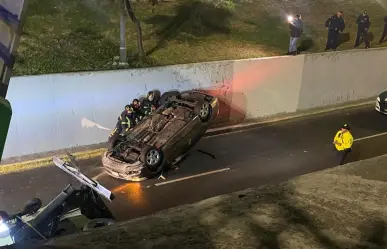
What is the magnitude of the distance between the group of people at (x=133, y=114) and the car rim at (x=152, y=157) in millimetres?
1786

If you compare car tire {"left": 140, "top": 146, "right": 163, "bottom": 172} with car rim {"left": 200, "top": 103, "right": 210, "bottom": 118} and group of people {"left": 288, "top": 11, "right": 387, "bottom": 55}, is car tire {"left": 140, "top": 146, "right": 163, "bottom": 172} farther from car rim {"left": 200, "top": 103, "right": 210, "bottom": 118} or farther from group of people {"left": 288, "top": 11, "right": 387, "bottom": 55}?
group of people {"left": 288, "top": 11, "right": 387, "bottom": 55}

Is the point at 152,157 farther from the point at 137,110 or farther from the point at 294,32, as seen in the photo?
the point at 294,32

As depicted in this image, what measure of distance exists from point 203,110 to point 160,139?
1575 millimetres

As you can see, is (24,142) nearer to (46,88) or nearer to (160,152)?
(46,88)

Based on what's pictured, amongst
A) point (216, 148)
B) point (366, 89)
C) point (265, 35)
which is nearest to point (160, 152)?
point (216, 148)

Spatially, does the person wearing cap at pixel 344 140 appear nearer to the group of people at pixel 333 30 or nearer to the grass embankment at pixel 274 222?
the grass embankment at pixel 274 222

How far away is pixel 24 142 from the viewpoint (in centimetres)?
1257

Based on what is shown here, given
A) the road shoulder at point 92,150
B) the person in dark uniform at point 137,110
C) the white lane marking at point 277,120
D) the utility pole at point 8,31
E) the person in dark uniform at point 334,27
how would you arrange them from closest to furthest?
the utility pole at point 8,31 < the road shoulder at point 92,150 < the person in dark uniform at point 137,110 < the white lane marking at point 277,120 < the person in dark uniform at point 334,27

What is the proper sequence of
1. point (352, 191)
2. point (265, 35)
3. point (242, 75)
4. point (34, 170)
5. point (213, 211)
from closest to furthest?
point (213, 211) < point (352, 191) < point (34, 170) < point (242, 75) < point (265, 35)

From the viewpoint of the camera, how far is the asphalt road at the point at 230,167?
10469 mm

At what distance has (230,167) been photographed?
479 inches

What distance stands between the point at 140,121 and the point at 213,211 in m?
7.94

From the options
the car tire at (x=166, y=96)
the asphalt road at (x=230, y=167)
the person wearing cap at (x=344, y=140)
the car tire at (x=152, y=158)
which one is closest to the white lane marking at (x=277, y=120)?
the asphalt road at (x=230, y=167)

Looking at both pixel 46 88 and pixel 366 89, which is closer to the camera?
pixel 46 88
